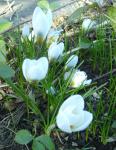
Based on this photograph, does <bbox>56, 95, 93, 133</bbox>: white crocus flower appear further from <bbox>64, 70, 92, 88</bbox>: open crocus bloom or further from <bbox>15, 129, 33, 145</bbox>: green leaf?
<bbox>64, 70, 92, 88</bbox>: open crocus bloom

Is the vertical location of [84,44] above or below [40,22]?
below

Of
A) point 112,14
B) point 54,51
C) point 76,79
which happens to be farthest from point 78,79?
point 112,14

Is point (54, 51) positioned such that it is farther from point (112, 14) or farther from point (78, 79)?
point (112, 14)

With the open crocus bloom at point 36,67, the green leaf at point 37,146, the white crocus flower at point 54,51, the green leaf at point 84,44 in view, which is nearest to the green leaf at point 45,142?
the green leaf at point 37,146

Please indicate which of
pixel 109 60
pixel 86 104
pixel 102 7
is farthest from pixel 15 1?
pixel 86 104

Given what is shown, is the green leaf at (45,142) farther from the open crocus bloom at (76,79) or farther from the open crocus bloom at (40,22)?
the open crocus bloom at (40,22)

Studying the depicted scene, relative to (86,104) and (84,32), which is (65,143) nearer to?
(86,104)
